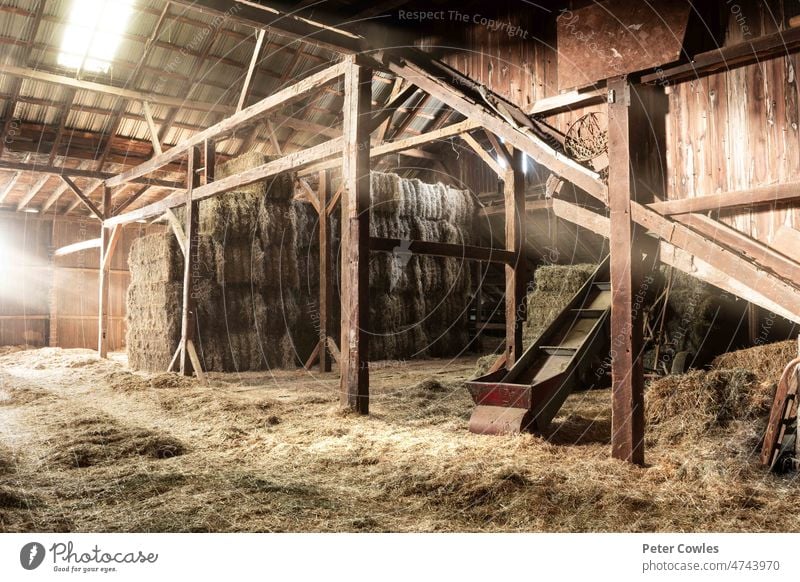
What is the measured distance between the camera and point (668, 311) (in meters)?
7.70

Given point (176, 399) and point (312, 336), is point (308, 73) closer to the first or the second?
point (312, 336)

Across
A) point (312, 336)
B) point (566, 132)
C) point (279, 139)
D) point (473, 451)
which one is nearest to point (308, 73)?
point (279, 139)

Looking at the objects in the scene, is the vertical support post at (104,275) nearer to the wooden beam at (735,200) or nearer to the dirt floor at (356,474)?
the dirt floor at (356,474)

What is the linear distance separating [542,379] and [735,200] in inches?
86.3

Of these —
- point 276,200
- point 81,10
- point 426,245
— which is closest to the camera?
point 426,245

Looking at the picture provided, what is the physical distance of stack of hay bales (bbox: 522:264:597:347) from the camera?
878cm

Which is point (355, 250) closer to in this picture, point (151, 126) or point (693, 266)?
point (693, 266)

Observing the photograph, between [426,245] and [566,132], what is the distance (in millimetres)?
1875

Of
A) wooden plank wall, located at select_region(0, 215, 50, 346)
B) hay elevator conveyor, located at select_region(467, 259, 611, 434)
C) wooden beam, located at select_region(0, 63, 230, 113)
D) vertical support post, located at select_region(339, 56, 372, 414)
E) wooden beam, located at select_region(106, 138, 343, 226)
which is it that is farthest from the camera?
wooden plank wall, located at select_region(0, 215, 50, 346)

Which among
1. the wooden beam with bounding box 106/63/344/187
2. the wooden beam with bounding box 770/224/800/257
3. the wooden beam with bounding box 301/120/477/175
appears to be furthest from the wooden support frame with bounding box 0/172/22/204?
the wooden beam with bounding box 770/224/800/257

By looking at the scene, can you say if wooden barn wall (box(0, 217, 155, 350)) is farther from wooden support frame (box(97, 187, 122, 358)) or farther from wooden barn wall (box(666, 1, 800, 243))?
wooden barn wall (box(666, 1, 800, 243))

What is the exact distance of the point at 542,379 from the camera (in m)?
5.38

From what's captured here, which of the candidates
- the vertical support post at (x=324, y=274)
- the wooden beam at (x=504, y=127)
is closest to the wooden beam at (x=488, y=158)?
the wooden beam at (x=504, y=127)

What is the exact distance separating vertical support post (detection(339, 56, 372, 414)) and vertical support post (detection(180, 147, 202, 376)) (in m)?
3.71
